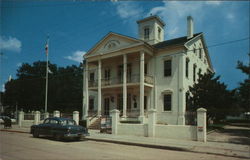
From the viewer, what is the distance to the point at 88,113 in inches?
1024

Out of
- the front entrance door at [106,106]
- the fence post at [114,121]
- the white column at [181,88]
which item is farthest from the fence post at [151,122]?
the front entrance door at [106,106]

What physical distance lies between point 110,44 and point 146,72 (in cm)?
524

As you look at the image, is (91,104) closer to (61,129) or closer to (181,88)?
(181,88)

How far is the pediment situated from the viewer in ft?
75.9

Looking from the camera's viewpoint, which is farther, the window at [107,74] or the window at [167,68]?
the window at [107,74]

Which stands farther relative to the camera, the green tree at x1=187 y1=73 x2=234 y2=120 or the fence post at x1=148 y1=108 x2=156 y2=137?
the green tree at x1=187 y1=73 x2=234 y2=120

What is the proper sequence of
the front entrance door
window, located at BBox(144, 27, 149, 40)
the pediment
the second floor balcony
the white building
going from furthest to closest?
window, located at BBox(144, 27, 149, 40)
the front entrance door
the pediment
the second floor balcony
the white building

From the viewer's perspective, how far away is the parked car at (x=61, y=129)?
13555mm

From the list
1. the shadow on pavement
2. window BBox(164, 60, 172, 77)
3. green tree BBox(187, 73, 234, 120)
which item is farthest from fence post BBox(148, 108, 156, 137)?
window BBox(164, 60, 172, 77)

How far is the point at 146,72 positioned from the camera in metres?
23.8

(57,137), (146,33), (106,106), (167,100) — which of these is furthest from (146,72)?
(57,137)

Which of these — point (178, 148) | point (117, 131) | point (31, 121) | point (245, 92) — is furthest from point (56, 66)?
point (178, 148)

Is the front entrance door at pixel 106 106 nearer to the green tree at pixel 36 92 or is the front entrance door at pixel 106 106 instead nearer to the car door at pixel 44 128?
the car door at pixel 44 128

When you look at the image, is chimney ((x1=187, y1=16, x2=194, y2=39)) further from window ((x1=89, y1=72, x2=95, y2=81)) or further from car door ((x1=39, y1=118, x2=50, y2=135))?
car door ((x1=39, y1=118, x2=50, y2=135))
